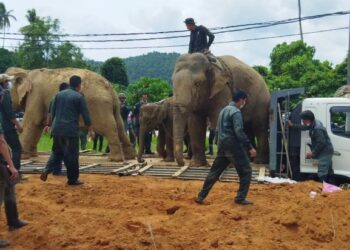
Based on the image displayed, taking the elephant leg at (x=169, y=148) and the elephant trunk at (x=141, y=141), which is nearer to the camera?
the elephant trunk at (x=141, y=141)

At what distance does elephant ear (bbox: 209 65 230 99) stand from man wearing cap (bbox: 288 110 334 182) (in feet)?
9.76

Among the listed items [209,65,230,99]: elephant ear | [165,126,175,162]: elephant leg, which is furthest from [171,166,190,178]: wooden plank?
[165,126,175,162]: elephant leg

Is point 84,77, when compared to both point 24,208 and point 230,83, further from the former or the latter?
point 24,208

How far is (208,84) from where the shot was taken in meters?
12.7

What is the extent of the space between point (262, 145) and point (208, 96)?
2193 mm

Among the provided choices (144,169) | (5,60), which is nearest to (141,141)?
(144,169)

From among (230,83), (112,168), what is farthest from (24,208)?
(230,83)

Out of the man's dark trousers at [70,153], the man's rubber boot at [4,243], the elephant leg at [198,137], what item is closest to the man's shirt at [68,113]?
the man's dark trousers at [70,153]

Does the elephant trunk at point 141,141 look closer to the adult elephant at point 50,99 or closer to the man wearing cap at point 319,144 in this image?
the adult elephant at point 50,99

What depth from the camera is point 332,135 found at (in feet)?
33.5

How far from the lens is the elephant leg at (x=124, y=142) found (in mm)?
14758

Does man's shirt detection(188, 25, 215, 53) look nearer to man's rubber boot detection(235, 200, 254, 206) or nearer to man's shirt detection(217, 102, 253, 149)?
man's shirt detection(217, 102, 253, 149)

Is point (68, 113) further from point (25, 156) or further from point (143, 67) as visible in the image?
point (143, 67)

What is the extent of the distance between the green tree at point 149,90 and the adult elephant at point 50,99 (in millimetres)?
24675
